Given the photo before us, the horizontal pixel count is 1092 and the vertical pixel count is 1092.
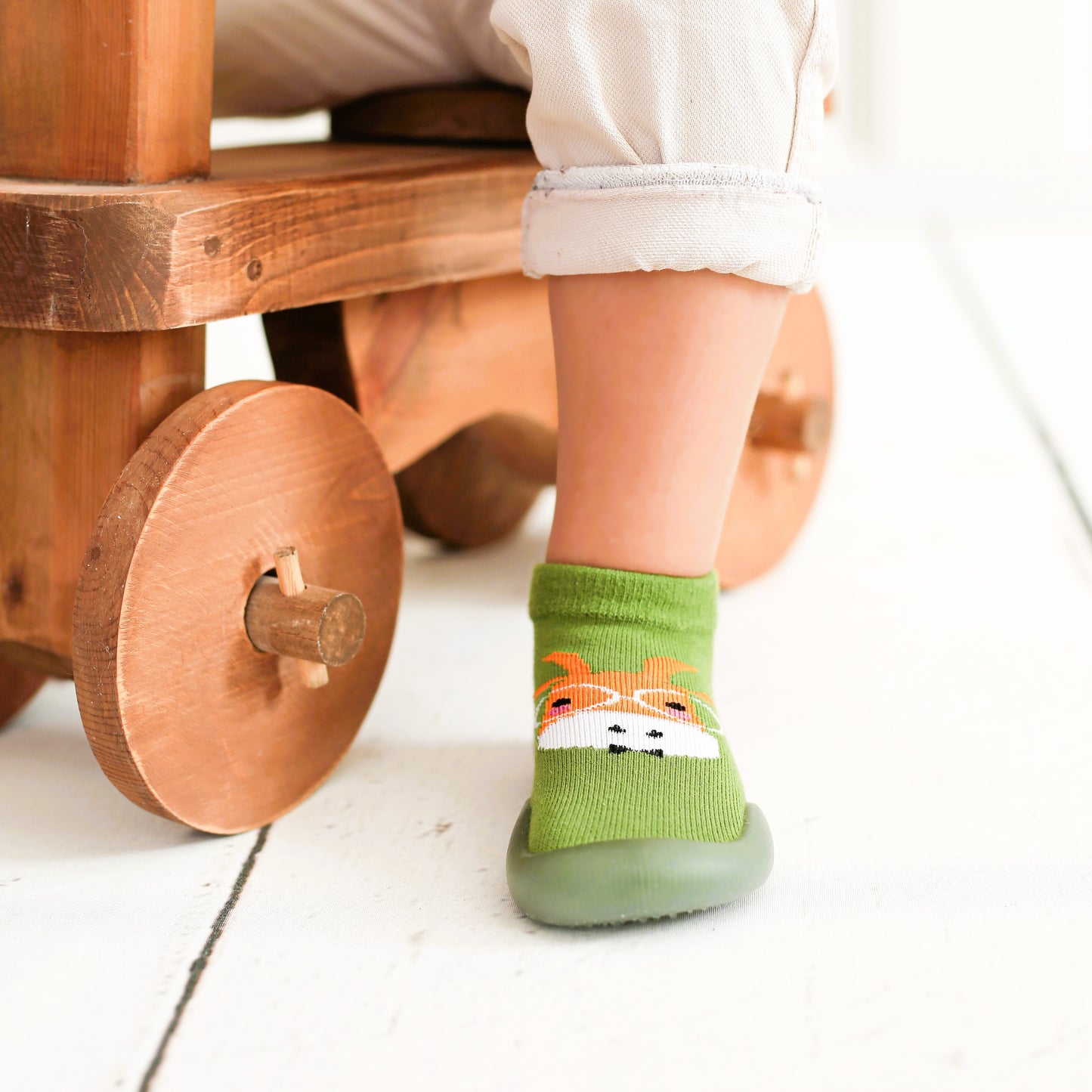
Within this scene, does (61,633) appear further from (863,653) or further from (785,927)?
(863,653)

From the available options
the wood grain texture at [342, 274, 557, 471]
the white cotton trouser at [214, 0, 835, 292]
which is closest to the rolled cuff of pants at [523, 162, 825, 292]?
the white cotton trouser at [214, 0, 835, 292]

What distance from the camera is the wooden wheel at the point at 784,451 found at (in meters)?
0.71

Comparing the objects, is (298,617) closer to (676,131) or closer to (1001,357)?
(676,131)

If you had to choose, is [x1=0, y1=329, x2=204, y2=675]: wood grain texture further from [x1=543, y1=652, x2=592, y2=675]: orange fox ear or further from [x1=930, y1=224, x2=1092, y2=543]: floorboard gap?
[x1=930, y1=224, x2=1092, y2=543]: floorboard gap

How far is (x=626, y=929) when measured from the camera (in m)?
0.40

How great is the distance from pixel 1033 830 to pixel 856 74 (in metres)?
2.21

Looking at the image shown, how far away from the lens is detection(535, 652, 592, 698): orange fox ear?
47cm

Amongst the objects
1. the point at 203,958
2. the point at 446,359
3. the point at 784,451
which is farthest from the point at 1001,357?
the point at 203,958

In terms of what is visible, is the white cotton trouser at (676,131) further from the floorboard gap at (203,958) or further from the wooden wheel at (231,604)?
the floorboard gap at (203,958)

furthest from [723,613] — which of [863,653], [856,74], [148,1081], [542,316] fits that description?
[856,74]

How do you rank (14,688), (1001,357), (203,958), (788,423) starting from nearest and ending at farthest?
(203,958), (14,688), (788,423), (1001,357)

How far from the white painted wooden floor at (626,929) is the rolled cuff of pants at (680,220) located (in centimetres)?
21

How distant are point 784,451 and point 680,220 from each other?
30 cm

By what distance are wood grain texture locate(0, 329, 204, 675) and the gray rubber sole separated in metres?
0.20
